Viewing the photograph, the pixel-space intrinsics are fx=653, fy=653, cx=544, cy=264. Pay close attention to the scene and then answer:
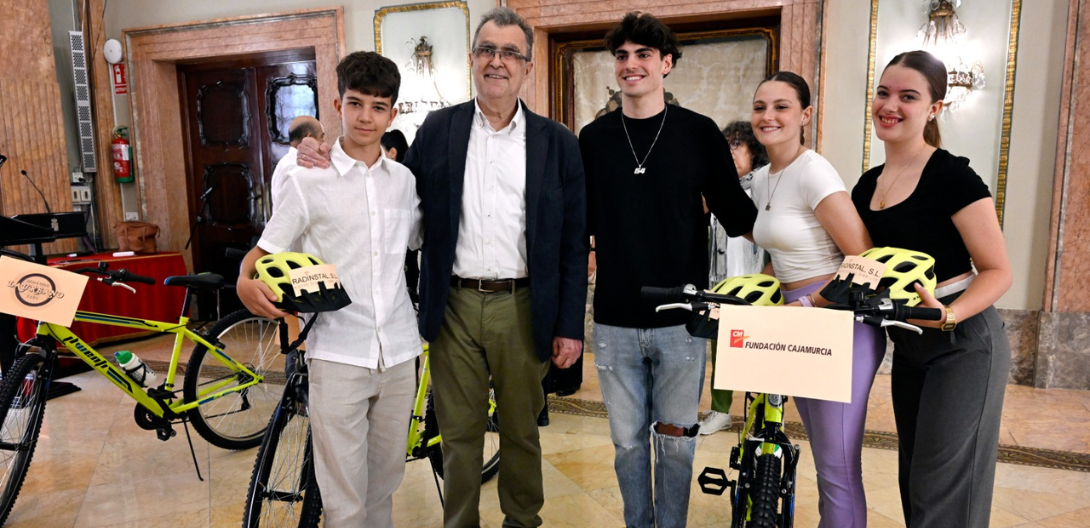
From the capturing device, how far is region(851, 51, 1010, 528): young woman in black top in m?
1.52

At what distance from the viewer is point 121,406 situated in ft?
13.1

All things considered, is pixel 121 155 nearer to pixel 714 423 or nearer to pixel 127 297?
pixel 127 297

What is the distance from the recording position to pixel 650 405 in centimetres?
210

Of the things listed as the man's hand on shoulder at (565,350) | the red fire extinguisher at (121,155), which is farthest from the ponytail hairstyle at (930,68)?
the red fire extinguisher at (121,155)

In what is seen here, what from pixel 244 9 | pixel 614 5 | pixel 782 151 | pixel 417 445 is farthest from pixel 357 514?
pixel 244 9

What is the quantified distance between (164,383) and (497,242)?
2049 mm

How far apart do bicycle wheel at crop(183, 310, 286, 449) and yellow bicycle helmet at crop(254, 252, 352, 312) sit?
1382 mm

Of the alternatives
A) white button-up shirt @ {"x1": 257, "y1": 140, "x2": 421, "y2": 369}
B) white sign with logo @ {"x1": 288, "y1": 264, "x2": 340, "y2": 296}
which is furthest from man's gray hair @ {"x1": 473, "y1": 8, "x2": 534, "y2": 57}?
white sign with logo @ {"x1": 288, "y1": 264, "x2": 340, "y2": 296}

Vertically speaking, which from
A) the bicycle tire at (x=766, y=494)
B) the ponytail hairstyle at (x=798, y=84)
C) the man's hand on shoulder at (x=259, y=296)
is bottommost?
the bicycle tire at (x=766, y=494)

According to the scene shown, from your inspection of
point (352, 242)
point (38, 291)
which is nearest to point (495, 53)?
point (352, 242)

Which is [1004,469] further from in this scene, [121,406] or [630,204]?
[121,406]

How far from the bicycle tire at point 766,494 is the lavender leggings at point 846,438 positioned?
131 millimetres

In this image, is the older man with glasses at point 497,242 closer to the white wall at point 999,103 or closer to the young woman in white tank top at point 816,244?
the young woman in white tank top at point 816,244

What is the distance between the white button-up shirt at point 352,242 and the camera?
1738 millimetres
